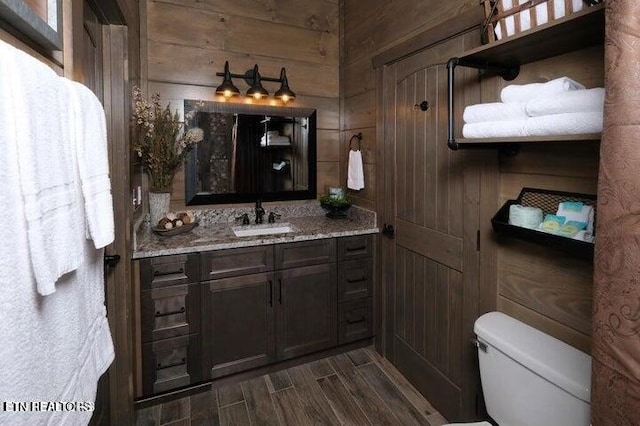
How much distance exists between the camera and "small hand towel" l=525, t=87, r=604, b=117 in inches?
36.8

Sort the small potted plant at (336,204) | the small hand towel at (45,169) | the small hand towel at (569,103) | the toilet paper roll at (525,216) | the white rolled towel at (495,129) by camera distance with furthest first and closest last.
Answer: the small potted plant at (336,204)
the toilet paper roll at (525,216)
the white rolled towel at (495,129)
the small hand towel at (569,103)
the small hand towel at (45,169)

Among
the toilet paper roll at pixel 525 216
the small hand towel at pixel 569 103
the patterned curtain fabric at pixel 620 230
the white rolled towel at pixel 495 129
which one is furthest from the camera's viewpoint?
the toilet paper roll at pixel 525 216

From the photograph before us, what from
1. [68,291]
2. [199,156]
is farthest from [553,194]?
[199,156]

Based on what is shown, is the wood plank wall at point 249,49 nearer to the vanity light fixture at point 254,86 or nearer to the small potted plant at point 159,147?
the vanity light fixture at point 254,86

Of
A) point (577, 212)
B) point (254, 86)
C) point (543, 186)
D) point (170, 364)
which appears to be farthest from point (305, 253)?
point (577, 212)

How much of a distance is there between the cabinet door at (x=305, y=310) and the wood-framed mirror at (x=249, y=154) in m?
0.80

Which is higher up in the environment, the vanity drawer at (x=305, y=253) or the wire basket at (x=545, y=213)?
the wire basket at (x=545, y=213)

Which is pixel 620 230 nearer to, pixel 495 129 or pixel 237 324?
pixel 495 129

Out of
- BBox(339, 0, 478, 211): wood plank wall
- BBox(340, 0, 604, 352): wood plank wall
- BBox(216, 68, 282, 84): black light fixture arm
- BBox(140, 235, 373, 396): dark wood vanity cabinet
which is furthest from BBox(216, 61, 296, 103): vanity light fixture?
BBox(140, 235, 373, 396): dark wood vanity cabinet

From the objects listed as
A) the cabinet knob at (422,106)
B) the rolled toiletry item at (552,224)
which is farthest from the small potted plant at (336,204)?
the rolled toiletry item at (552,224)

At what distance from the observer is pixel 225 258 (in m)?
2.12

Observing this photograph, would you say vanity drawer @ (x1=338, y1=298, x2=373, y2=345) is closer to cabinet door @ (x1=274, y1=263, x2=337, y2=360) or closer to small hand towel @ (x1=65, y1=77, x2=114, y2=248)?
cabinet door @ (x1=274, y1=263, x2=337, y2=360)

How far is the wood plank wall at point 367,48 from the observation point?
6.64 ft

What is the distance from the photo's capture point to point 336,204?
2756 millimetres
